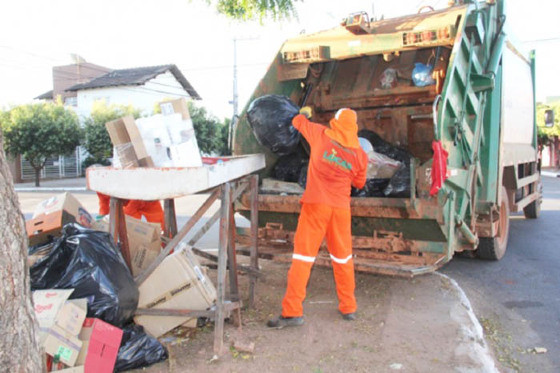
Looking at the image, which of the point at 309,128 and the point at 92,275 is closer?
the point at 92,275

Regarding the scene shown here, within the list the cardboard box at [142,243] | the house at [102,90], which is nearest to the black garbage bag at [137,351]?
the cardboard box at [142,243]

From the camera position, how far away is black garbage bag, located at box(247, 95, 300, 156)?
3.98 m

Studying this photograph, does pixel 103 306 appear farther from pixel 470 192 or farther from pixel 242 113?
pixel 470 192

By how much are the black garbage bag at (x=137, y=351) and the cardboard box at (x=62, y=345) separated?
27 centimetres

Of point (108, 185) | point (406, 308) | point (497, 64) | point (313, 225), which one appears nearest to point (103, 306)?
point (108, 185)

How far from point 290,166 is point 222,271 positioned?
1.92 meters

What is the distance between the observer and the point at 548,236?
6922mm

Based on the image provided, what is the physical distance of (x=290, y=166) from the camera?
186 inches

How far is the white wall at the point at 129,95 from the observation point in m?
28.2

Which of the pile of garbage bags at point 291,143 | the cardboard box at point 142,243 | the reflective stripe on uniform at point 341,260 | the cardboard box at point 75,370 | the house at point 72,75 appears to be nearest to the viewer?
the cardboard box at point 75,370

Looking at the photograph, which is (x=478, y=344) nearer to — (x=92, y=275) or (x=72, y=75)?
(x=92, y=275)

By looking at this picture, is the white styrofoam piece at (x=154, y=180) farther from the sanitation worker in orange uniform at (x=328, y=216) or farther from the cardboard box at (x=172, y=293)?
the sanitation worker in orange uniform at (x=328, y=216)

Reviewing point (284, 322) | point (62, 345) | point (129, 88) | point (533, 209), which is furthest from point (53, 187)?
point (62, 345)

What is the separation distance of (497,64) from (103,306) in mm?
4027
